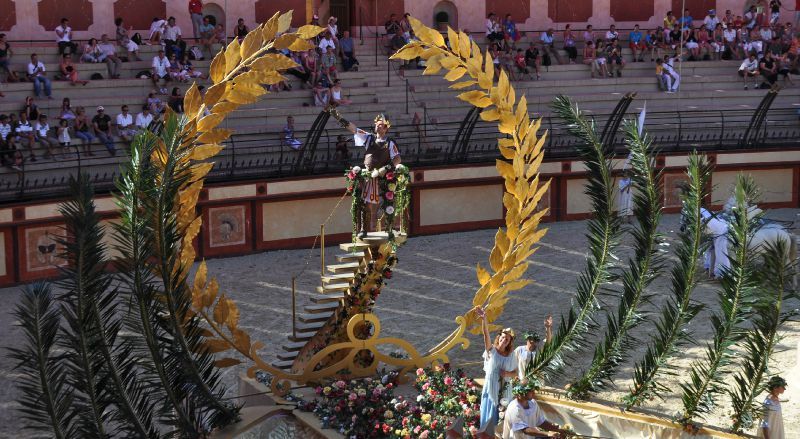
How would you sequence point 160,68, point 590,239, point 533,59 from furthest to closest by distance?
point 533,59 → point 160,68 → point 590,239

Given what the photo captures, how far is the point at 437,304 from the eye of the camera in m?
23.9

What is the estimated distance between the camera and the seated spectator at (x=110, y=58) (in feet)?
99.0

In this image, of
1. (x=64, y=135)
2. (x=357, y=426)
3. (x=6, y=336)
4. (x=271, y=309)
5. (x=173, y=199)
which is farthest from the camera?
(x=64, y=135)

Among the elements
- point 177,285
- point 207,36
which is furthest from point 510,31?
point 177,285

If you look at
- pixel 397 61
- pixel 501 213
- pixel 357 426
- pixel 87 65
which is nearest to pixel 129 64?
pixel 87 65

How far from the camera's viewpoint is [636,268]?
659 inches

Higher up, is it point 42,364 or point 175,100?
point 175,100

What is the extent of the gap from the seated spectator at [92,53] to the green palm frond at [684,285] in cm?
1810

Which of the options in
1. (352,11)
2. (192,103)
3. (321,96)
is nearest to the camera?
(192,103)

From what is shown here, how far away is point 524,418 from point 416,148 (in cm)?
1578

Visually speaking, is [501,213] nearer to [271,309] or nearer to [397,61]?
[397,61]

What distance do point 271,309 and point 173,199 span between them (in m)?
8.73

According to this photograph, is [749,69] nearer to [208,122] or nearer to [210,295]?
[210,295]

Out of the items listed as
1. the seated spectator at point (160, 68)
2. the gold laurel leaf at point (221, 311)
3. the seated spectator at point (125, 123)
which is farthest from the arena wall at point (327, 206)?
the gold laurel leaf at point (221, 311)
